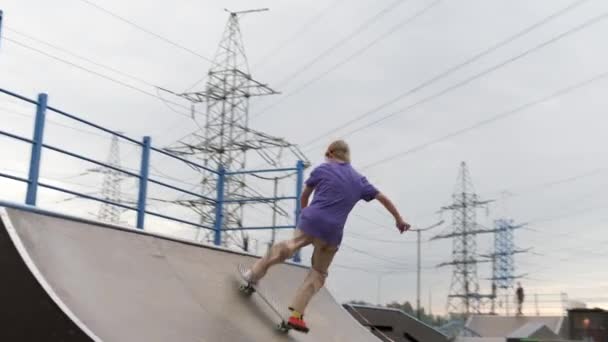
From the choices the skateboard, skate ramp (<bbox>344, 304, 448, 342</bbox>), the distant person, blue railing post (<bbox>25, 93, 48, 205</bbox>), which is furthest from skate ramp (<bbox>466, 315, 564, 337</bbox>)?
blue railing post (<bbox>25, 93, 48, 205</bbox>)

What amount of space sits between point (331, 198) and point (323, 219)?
18cm

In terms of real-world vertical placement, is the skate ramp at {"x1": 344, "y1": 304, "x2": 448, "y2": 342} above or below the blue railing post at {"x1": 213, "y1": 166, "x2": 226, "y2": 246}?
below

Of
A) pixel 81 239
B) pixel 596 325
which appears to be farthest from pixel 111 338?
pixel 596 325

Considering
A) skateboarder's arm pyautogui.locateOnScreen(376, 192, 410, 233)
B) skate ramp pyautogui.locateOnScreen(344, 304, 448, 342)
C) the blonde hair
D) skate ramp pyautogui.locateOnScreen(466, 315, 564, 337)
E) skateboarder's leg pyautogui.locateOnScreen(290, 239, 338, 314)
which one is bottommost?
skate ramp pyautogui.locateOnScreen(466, 315, 564, 337)

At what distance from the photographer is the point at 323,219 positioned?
4.83 meters

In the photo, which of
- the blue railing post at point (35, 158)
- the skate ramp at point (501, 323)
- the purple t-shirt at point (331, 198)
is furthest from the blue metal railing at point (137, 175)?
the skate ramp at point (501, 323)

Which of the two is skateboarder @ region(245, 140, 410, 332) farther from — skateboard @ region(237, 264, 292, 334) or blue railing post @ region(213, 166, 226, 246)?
blue railing post @ region(213, 166, 226, 246)

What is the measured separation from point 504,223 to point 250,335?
64.2 m

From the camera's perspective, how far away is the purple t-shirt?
4.84 m

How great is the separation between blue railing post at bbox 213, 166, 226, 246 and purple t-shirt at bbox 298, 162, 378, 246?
9.08 feet

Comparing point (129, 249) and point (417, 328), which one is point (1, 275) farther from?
point (417, 328)

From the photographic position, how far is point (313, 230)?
4844mm

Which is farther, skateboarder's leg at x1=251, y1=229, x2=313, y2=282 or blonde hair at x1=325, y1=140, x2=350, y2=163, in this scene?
blonde hair at x1=325, y1=140, x2=350, y2=163

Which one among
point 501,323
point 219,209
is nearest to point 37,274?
point 219,209
